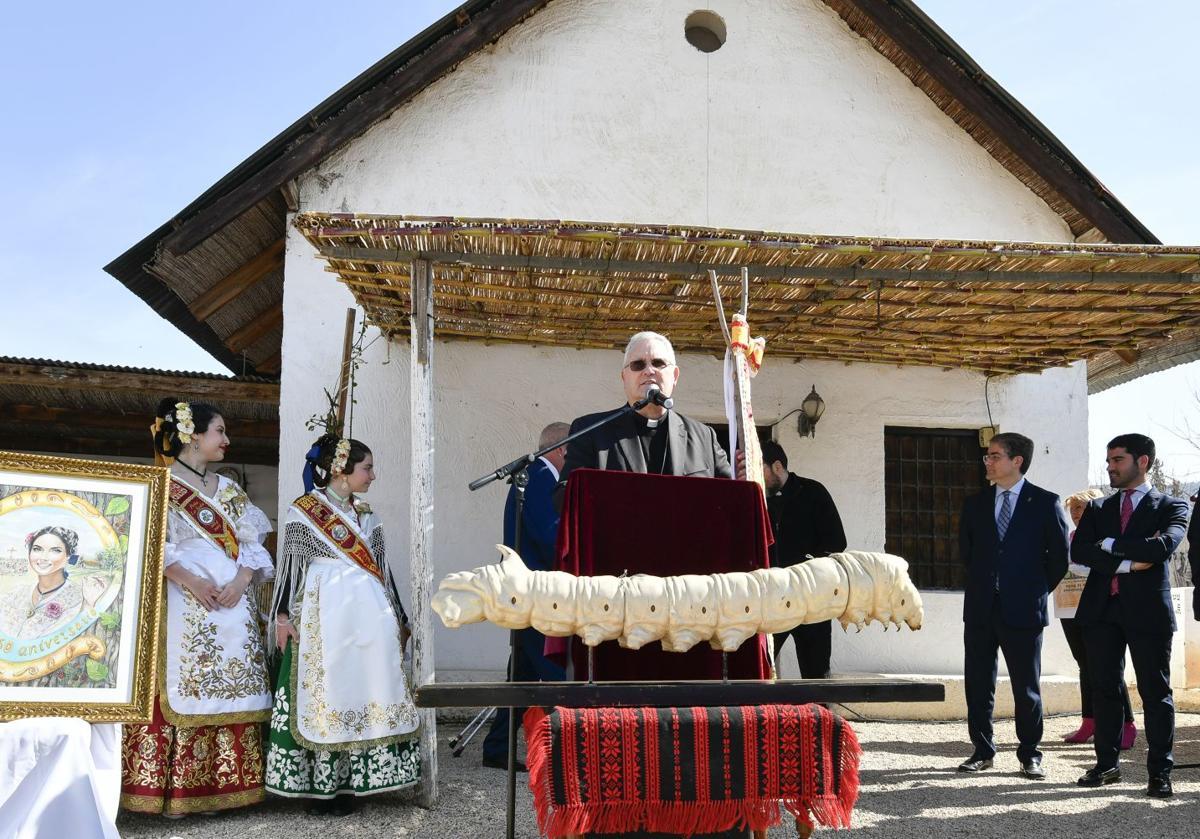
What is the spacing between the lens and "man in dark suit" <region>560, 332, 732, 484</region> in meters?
3.92

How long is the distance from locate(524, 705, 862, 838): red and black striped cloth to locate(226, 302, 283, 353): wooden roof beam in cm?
730

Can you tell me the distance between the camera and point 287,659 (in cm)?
529

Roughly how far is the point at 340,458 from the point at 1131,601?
13.9ft

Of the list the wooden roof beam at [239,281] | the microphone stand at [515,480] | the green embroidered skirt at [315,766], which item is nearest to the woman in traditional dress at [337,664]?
the green embroidered skirt at [315,766]

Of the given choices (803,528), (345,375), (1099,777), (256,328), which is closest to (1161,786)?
(1099,777)

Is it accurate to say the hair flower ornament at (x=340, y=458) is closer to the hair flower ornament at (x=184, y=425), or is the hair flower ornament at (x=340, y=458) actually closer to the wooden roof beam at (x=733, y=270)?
the hair flower ornament at (x=184, y=425)

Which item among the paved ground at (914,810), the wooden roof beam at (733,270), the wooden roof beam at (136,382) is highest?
the wooden roof beam at (733,270)

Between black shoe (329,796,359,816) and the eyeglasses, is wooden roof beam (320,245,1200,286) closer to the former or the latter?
the eyeglasses

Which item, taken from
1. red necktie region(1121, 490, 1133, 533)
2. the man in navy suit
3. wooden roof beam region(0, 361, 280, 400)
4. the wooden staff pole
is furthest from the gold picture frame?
red necktie region(1121, 490, 1133, 533)

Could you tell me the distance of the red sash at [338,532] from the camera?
5.48 meters

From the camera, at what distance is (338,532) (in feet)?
18.0

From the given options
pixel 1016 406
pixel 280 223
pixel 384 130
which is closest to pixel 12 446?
pixel 280 223

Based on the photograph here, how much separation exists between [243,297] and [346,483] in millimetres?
4069

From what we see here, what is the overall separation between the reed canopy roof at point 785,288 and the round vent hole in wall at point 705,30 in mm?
2561
